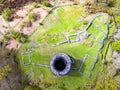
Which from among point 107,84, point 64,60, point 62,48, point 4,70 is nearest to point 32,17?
point 62,48

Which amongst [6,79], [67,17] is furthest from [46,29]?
[6,79]

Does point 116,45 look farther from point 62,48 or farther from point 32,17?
point 32,17

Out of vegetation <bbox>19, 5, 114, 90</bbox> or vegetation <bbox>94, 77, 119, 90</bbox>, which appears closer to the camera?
vegetation <bbox>94, 77, 119, 90</bbox>

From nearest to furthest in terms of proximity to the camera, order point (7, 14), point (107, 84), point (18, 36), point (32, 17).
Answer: point (107, 84)
point (18, 36)
point (32, 17)
point (7, 14)

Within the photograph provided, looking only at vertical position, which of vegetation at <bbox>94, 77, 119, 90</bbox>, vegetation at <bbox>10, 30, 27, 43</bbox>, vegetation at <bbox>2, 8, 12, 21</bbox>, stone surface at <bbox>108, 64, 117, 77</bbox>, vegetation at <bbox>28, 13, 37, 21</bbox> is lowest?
vegetation at <bbox>94, 77, 119, 90</bbox>

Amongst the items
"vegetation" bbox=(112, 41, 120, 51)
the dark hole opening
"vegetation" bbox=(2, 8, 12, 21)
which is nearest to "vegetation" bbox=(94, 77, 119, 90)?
"vegetation" bbox=(112, 41, 120, 51)

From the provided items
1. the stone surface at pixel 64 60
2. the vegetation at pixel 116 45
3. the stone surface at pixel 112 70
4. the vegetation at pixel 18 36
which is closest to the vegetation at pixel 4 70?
the vegetation at pixel 18 36

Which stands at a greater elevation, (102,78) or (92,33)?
(92,33)

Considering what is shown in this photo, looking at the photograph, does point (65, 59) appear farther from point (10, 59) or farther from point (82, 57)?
point (10, 59)

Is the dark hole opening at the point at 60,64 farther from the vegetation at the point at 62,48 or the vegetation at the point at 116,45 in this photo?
the vegetation at the point at 116,45

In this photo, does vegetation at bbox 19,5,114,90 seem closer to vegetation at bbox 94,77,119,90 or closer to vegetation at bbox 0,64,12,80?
vegetation at bbox 94,77,119,90

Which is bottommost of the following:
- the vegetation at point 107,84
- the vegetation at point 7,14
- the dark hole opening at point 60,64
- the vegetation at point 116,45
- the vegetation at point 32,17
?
the vegetation at point 107,84
